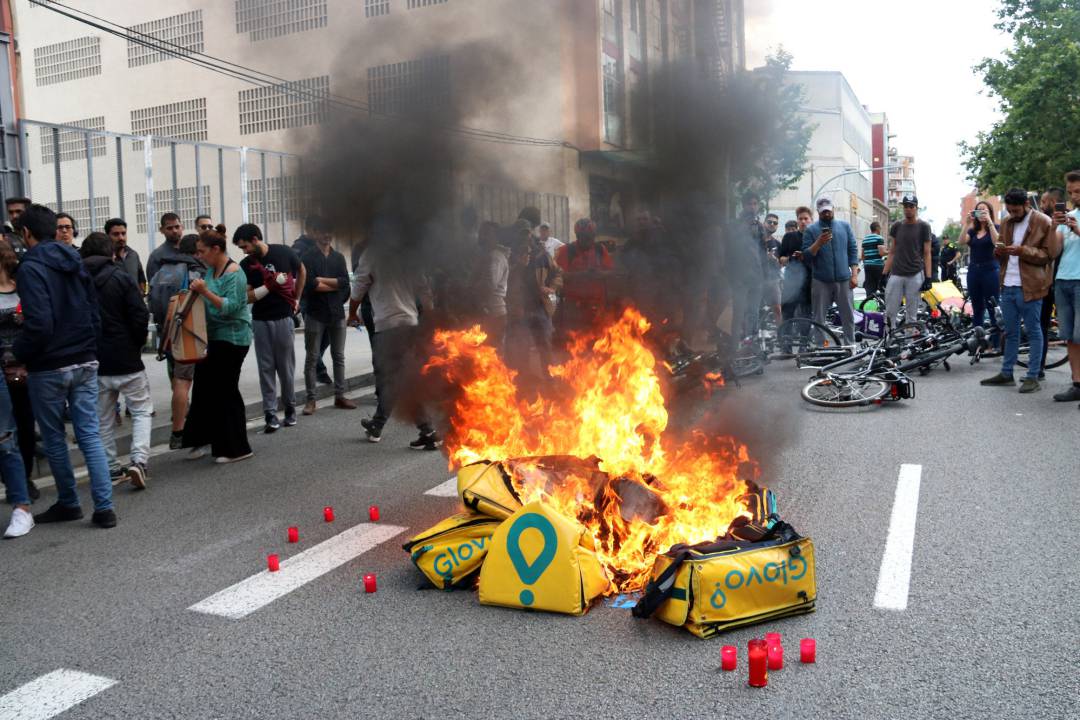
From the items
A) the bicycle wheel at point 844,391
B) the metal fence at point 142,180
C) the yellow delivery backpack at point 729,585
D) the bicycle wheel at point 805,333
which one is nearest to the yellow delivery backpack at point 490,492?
the yellow delivery backpack at point 729,585

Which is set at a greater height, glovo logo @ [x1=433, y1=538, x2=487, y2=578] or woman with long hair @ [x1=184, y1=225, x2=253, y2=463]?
woman with long hair @ [x1=184, y1=225, x2=253, y2=463]

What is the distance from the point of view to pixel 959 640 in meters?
3.14

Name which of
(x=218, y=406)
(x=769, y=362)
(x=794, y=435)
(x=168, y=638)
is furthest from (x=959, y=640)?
(x=769, y=362)

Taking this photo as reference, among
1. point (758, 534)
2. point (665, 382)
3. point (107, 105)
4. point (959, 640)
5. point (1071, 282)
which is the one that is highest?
point (107, 105)

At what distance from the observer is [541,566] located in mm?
3531

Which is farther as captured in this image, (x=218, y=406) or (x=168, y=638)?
(x=218, y=406)

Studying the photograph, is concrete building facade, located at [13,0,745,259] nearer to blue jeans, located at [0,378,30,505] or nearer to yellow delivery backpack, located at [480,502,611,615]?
blue jeans, located at [0,378,30,505]

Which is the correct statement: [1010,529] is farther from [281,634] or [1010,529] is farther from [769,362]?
[769,362]

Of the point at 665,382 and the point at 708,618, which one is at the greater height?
the point at 665,382

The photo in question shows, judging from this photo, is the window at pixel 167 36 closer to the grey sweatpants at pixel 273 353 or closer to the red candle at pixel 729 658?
the grey sweatpants at pixel 273 353

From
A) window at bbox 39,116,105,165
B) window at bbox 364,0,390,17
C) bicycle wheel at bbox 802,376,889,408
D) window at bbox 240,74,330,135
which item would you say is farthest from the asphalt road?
window at bbox 39,116,105,165

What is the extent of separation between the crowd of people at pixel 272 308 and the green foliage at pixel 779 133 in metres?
0.51

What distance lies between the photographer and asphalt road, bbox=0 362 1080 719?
9.21ft

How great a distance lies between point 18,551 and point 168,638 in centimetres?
174
